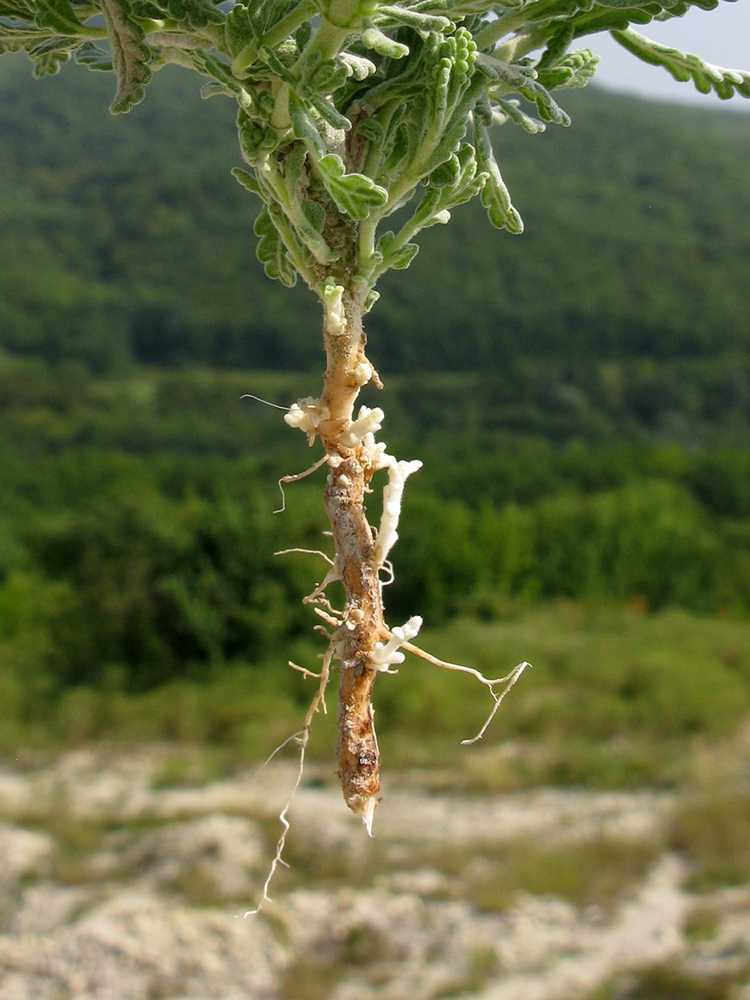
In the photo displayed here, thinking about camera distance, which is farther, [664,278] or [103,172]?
[103,172]

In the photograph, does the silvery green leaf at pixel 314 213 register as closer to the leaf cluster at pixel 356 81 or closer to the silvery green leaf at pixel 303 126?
the leaf cluster at pixel 356 81

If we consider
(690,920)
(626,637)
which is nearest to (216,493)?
(626,637)

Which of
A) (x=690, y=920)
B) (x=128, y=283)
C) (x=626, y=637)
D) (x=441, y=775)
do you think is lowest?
(x=128, y=283)

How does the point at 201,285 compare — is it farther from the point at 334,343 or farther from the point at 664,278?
the point at 334,343

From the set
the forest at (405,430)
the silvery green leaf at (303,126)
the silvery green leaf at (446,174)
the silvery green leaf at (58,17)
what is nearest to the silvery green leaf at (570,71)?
the silvery green leaf at (446,174)

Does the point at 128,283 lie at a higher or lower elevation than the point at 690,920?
lower

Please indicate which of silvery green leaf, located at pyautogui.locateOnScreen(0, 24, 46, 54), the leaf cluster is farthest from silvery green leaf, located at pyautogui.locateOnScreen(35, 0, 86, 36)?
silvery green leaf, located at pyautogui.locateOnScreen(0, 24, 46, 54)

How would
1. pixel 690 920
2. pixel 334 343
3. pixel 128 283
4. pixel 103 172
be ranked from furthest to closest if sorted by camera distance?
pixel 103 172, pixel 128 283, pixel 690 920, pixel 334 343

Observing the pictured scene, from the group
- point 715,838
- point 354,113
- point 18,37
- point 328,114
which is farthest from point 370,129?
point 715,838

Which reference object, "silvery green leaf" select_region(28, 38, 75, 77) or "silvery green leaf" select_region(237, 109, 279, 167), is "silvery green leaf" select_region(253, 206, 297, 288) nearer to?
"silvery green leaf" select_region(237, 109, 279, 167)
